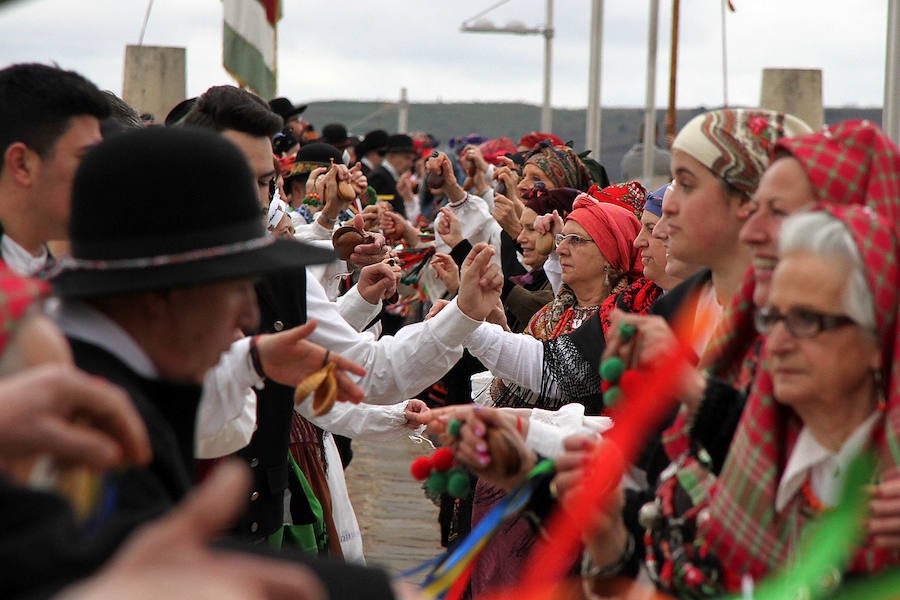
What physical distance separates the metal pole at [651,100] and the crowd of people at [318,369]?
1137 cm

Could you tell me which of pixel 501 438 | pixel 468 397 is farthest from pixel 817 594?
pixel 468 397

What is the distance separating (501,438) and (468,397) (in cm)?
383

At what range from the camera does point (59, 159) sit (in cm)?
297

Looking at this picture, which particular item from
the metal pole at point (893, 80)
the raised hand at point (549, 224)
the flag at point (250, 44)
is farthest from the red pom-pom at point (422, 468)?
the flag at point (250, 44)

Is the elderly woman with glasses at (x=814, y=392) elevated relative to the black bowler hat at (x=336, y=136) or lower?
lower

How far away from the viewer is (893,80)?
6578 millimetres

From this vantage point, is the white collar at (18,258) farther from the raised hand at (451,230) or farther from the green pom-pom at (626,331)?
the raised hand at (451,230)

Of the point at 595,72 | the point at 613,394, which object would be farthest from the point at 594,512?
the point at 595,72

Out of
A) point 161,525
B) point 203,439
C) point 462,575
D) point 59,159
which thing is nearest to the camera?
point 161,525

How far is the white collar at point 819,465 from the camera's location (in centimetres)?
227

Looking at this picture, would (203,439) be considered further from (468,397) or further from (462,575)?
(468,397)

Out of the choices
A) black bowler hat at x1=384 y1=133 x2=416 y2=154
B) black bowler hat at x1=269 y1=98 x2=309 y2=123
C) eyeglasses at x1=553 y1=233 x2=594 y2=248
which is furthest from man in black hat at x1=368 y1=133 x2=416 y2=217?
eyeglasses at x1=553 y1=233 x2=594 y2=248

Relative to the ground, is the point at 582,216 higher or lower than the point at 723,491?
higher

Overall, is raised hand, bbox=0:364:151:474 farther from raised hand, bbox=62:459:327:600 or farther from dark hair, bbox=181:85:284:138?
dark hair, bbox=181:85:284:138
